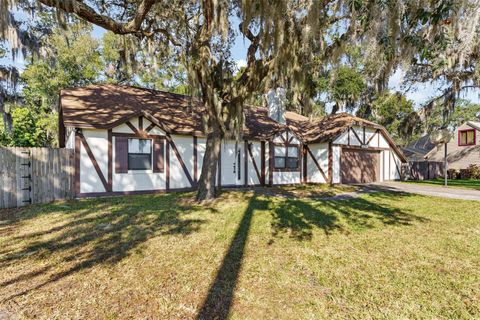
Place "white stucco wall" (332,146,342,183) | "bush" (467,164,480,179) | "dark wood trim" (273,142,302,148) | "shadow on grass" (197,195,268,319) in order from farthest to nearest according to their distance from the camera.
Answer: "bush" (467,164,480,179) < "white stucco wall" (332,146,342,183) < "dark wood trim" (273,142,302,148) < "shadow on grass" (197,195,268,319)

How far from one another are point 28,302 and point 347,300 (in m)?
3.68

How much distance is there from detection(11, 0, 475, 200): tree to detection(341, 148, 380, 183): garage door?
8927 millimetres

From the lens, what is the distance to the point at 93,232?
5.46 meters

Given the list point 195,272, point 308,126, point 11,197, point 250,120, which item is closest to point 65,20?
point 11,197

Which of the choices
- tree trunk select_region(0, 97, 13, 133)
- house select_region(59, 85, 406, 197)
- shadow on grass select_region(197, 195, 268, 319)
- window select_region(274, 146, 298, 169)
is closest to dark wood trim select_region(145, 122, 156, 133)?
house select_region(59, 85, 406, 197)

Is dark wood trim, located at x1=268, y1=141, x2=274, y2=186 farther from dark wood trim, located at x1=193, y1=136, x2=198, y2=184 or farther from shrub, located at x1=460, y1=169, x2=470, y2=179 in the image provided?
shrub, located at x1=460, y1=169, x2=470, y2=179

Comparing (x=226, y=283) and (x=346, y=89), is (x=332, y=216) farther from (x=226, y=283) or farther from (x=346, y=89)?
(x=346, y=89)

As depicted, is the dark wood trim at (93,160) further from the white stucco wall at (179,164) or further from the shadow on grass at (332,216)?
the shadow on grass at (332,216)

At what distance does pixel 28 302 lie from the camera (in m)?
2.97

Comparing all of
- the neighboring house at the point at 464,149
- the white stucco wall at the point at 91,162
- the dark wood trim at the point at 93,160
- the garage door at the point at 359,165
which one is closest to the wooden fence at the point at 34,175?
the white stucco wall at the point at 91,162

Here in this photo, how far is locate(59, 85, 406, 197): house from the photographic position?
32.7ft

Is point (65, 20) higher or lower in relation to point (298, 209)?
higher

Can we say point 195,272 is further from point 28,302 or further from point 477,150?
point 477,150

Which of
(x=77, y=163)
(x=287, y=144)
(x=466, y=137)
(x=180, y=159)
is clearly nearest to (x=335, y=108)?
(x=466, y=137)
